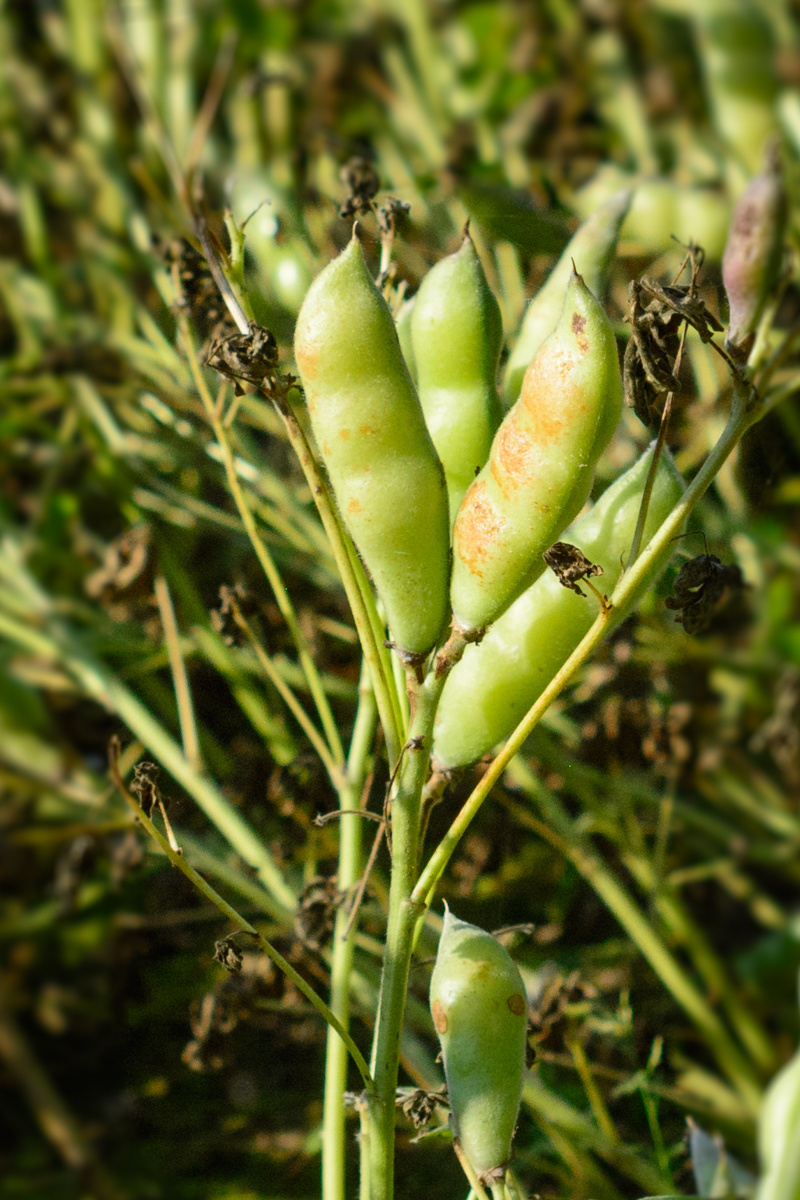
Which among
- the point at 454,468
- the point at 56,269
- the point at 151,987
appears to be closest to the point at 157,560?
the point at 151,987

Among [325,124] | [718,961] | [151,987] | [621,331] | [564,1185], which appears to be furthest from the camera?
[325,124]

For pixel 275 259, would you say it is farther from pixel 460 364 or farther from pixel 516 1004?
pixel 516 1004

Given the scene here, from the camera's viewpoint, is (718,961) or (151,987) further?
(718,961)

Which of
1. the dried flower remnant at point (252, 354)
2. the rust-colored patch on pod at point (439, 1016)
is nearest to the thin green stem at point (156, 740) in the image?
the rust-colored patch on pod at point (439, 1016)

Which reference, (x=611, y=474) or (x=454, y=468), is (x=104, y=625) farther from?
(x=454, y=468)

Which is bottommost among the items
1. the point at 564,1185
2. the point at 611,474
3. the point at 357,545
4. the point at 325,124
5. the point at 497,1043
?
the point at 564,1185

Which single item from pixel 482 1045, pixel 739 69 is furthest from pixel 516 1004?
pixel 739 69
